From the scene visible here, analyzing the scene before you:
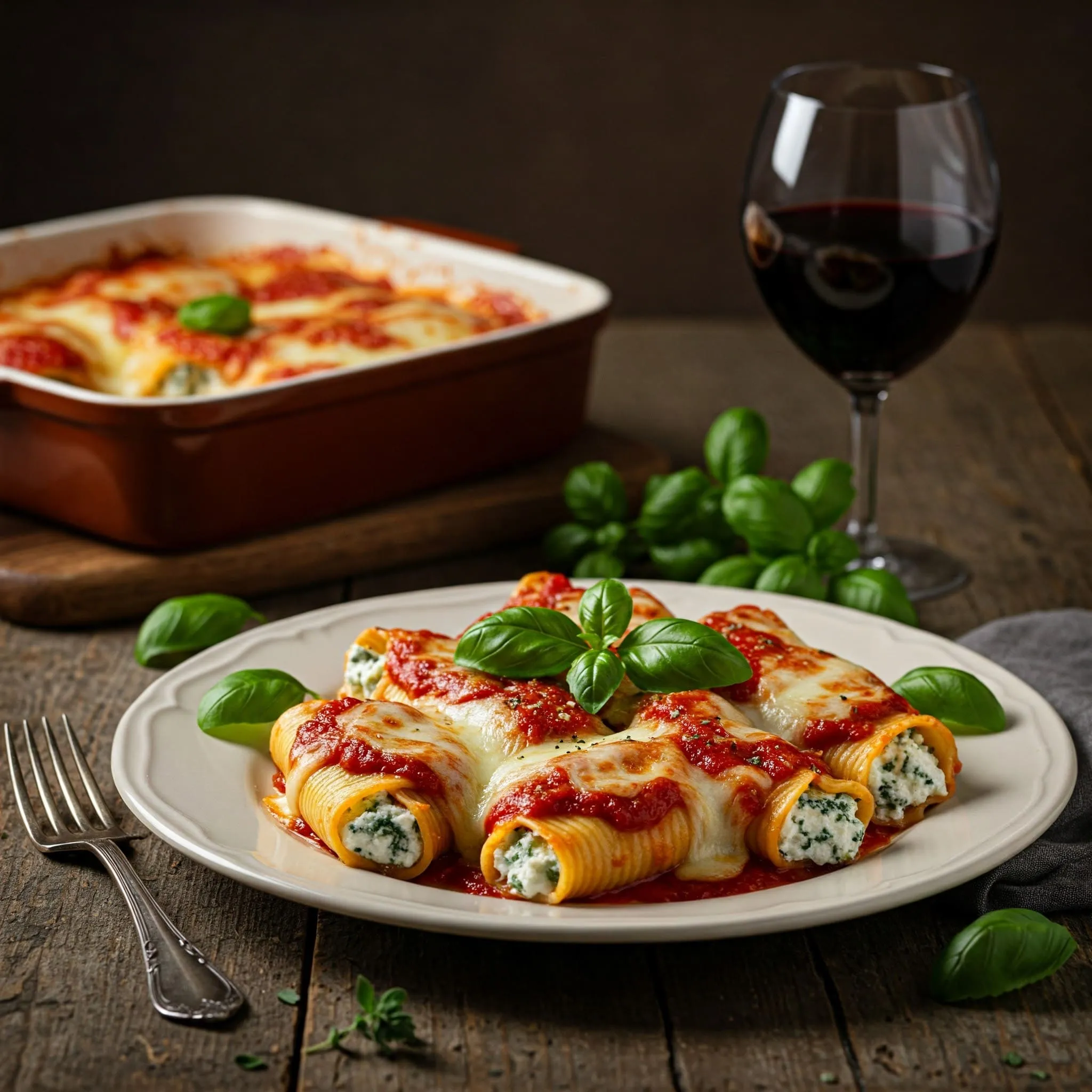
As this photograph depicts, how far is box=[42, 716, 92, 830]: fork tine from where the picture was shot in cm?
166

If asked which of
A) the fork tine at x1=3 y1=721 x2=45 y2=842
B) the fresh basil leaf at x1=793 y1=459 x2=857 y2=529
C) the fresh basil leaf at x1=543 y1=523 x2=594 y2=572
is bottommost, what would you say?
the fresh basil leaf at x1=543 y1=523 x2=594 y2=572

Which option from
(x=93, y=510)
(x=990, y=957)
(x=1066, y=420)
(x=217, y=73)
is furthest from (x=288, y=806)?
(x=217, y=73)

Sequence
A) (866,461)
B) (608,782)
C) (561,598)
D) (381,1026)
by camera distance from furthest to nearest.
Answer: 1. (866,461)
2. (561,598)
3. (608,782)
4. (381,1026)

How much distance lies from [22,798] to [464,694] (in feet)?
1.71

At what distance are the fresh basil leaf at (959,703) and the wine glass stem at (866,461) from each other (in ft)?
2.68

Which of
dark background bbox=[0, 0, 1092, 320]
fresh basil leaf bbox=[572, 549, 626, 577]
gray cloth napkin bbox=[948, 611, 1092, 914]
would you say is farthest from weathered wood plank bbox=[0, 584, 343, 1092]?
dark background bbox=[0, 0, 1092, 320]

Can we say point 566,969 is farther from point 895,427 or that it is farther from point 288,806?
point 895,427

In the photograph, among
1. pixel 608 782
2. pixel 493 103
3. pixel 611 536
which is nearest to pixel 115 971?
pixel 608 782

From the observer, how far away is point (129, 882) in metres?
1.49

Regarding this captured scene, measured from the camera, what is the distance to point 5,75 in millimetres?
4355

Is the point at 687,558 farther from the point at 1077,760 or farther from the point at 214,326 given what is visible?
the point at 214,326

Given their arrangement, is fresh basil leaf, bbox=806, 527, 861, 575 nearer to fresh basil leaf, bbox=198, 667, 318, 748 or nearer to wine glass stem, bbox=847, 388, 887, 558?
wine glass stem, bbox=847, 388, 887, 558

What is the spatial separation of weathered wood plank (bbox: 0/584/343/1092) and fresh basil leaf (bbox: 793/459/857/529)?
1.05 metres

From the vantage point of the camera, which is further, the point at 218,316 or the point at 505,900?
the point at 218,316
